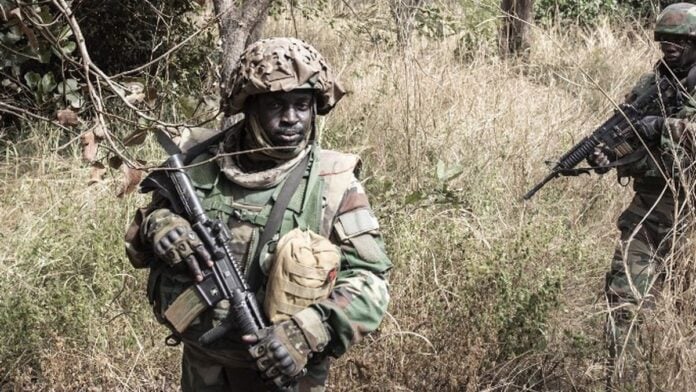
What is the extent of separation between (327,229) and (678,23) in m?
2.40

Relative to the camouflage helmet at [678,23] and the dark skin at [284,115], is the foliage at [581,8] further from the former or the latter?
the dark skin at [284,115]

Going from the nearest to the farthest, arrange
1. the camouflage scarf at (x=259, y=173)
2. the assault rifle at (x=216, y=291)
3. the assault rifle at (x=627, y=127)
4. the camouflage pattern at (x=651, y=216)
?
1. the assault rifle at (x=216, y=291)
2. the camouflage scarf at (x=259, y=173)
3. the camouflage pattern at (x=651, y=216)
4. the assault rifle at (x=627, y=127)

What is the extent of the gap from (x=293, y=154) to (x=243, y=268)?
13.7 inches

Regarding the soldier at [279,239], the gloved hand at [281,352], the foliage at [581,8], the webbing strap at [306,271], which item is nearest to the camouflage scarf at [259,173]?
the soldier at [279,239]

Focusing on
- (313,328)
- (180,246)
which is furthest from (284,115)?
(313,328)

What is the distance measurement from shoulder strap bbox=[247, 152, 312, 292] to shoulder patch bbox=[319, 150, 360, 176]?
0.06 m

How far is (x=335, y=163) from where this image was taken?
8.41ft

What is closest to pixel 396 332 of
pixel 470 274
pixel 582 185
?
pixel 470 274

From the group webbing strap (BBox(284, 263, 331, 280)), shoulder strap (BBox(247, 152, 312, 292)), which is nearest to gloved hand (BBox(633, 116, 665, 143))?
shoulder strap (BBox(247, 152, 312, 292))

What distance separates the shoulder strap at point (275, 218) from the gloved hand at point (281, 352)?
0.66ft

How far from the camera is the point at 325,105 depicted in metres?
2.69

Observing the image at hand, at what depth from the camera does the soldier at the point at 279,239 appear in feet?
7.73

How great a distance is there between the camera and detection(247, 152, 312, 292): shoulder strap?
246 centimetres

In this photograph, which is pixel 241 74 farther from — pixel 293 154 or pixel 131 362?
pixel 131 362
